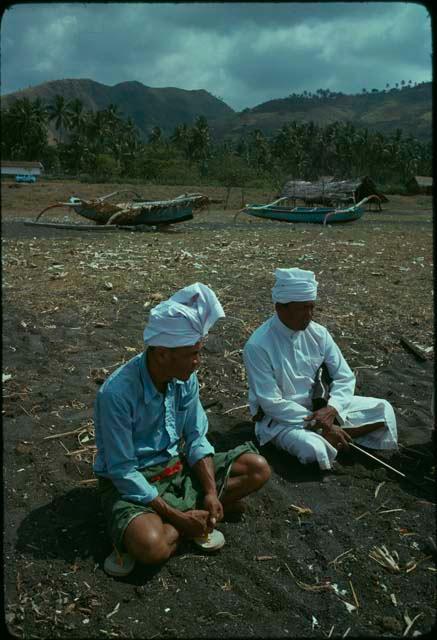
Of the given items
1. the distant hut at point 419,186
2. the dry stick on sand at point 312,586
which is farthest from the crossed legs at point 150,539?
the distant hut at point 419,186

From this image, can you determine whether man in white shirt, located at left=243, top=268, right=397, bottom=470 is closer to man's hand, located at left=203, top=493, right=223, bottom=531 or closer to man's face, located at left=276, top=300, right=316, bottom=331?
man's face, located at left=276, top=300, right=316, bottom=331

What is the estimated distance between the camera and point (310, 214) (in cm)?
2056

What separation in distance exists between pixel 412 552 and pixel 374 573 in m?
0.27

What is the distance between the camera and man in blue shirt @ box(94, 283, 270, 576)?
103 inches

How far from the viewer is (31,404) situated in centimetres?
420

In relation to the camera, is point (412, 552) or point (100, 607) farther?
point (412, 552)

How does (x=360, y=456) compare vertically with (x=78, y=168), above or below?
below

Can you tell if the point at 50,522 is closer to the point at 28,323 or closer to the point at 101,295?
the point at 28,323

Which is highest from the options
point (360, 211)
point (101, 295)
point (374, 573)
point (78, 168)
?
point (78, 168)

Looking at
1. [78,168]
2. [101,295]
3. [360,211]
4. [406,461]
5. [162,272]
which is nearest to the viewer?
[406,461]

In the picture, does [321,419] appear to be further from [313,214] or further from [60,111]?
[60,111]

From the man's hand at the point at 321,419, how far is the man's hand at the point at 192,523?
1.09 meters

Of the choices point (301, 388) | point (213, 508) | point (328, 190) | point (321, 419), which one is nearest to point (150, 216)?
point (328, 190)

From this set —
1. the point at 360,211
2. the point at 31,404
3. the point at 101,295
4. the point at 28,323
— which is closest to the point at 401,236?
the point at 360,211
